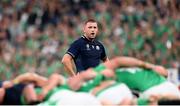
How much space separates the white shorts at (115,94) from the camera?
7996mm

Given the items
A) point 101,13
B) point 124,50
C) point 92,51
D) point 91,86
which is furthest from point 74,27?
point 91,86

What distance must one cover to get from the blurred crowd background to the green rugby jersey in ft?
25.3

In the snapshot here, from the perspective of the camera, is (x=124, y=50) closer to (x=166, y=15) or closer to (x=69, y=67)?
(x=166, y=15)

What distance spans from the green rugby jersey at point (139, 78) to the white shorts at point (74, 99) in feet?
2.86

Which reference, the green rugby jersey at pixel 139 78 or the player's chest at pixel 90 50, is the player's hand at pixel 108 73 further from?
the player's chest at pixel 90 50

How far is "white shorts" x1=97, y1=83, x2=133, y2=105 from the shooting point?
26.2 feet

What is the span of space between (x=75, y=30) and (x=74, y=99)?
10899 millimetres

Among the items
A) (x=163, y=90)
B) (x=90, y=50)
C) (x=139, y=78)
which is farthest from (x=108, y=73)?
(x=90, y=50)

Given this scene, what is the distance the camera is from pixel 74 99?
7578 millimetres

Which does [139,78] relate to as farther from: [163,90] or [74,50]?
[74,50]

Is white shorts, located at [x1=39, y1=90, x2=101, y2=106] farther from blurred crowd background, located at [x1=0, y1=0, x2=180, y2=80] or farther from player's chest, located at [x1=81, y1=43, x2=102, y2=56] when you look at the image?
blurred crowd background, located at [x1=0, y1=0, x2=180, y2=80]

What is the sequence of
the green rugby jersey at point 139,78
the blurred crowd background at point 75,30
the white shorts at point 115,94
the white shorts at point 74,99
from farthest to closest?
the blurred crowd background at point 75,30, the green rugby jersey at point 139,78, the white shorts at point 115,94, the white shorts at point 74,99

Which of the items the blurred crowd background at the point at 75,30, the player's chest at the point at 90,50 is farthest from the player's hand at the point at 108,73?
the blurred crowd background at the point at 75,30

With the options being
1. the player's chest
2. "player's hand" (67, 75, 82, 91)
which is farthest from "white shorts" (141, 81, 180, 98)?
the player's chest
